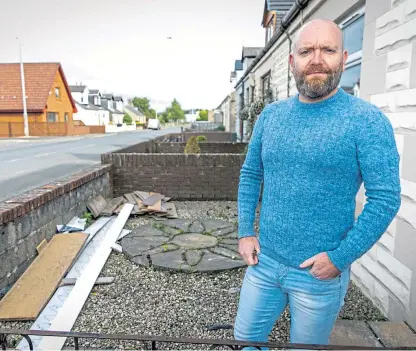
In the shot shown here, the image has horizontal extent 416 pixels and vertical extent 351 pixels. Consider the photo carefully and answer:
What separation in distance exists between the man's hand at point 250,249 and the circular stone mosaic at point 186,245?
218cm

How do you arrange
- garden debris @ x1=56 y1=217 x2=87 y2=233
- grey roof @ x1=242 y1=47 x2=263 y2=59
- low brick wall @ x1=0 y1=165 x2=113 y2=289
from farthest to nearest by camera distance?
grey roof @ x1=242 y1=47 x2=263 y2=59 → garden debris @ x1=56 y1=217 x2=87 y2=233 → low brick wall @ x1=0 y1=165 x2=113 y2=289

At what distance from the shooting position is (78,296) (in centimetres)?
318

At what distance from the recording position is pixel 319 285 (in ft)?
4.79

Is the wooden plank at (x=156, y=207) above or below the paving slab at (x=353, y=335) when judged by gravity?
above

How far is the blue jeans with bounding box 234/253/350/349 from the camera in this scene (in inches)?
58.1

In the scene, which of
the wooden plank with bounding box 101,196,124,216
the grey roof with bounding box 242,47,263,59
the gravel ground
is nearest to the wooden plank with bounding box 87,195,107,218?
the wooden plank with bounding box 101,196,124,216

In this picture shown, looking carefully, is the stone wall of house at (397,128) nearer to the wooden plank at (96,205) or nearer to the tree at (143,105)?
the wooden plank at (96,205)

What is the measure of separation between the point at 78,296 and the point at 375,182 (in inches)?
112

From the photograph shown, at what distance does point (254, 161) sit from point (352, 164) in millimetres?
521

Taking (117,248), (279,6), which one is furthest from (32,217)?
(279,6)

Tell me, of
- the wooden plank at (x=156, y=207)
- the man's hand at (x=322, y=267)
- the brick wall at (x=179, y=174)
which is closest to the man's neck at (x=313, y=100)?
the man's hand at (x=322, y=267)

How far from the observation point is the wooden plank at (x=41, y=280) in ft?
9.59

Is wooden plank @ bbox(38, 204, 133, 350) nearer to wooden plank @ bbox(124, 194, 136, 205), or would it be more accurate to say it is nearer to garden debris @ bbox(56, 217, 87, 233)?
garden debris @ bbox(56, 217, 87, 233)

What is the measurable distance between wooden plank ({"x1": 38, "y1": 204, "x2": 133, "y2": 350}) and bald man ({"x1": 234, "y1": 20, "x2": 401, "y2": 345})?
5.65 feet
